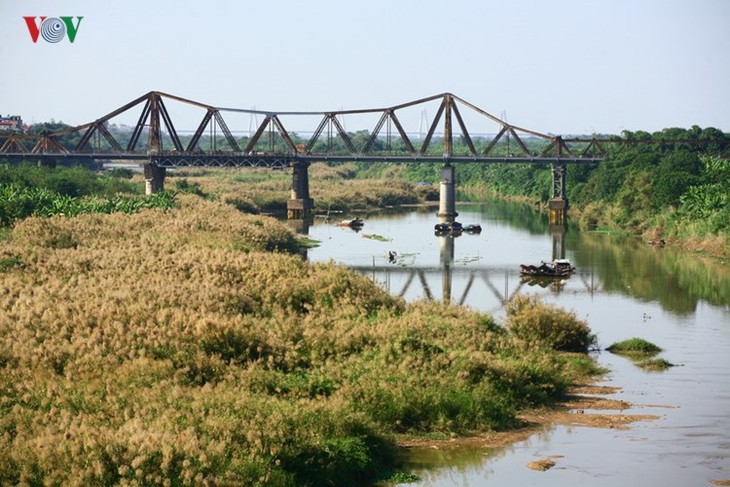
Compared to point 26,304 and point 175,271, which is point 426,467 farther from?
point 175,271

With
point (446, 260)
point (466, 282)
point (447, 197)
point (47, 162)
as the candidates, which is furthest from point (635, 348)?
point (47, 162)

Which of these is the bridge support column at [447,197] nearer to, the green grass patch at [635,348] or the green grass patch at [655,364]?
the green grass patch at [635,348]

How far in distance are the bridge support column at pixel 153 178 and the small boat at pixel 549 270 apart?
206 feet

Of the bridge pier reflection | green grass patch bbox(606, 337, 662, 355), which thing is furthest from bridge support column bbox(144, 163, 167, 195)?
green grass patch bbox(606, 337, 662, 355)

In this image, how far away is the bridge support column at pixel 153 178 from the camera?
128125 millimetres

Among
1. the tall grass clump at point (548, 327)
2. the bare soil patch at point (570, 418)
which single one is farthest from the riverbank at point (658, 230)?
the bare soil patch at point (570, 418)

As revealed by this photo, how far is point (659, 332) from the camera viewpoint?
51.0m

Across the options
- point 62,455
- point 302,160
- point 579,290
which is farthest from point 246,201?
point 62,455

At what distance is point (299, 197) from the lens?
12800 centimetres

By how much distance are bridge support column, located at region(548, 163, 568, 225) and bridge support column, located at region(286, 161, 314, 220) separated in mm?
24496

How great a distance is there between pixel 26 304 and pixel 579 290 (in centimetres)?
3387

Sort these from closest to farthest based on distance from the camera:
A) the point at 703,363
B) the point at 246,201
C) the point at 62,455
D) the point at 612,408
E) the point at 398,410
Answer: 1. the point at 62,455
2. the point at 398,410
3. the point at 612,408
4. the point at 703,363
5. the point at 246,201

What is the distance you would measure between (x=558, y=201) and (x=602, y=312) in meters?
65.7

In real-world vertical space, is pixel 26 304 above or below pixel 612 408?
above
